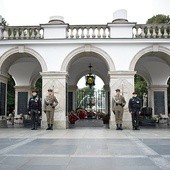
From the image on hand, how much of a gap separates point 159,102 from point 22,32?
9.77m

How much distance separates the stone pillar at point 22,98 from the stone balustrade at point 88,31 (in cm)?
716

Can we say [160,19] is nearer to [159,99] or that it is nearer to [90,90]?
[90,90]

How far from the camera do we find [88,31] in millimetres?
16641

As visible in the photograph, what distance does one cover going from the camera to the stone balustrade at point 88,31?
16556mm

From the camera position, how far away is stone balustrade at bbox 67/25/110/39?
1656 cm

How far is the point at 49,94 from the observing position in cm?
1562

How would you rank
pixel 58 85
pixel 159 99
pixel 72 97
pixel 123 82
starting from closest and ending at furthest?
pixel 123 82, pixel 58 85, pixel 159 99, pixel 72 97

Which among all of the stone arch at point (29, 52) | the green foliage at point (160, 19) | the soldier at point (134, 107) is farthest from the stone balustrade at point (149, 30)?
the green foliage at point (160, 19)

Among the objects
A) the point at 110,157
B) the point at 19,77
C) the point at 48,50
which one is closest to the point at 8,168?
the point at 110,157

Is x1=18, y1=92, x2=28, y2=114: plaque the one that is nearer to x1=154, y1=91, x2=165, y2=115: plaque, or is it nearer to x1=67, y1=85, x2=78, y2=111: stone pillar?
x1=67, y1=85, x2=78, y2=111: stone pillar

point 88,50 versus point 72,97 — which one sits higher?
point 88,50

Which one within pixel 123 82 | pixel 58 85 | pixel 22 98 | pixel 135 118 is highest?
pixel 123 82

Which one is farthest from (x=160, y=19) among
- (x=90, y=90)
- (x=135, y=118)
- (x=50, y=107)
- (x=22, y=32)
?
(x=50, y=107)

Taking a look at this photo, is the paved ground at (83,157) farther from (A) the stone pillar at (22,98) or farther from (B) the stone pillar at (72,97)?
(B) the stone pillar at (72,97)
